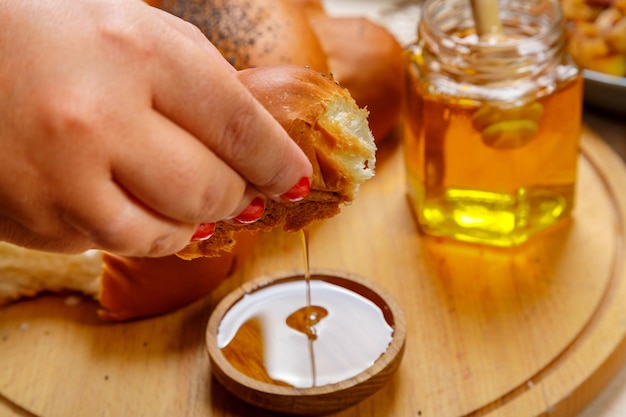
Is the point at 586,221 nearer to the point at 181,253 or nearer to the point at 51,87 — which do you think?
the point at 181,253

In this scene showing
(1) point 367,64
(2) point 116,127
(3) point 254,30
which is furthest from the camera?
(1) point 367,64

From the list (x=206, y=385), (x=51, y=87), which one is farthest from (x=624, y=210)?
(x=51, y=87)

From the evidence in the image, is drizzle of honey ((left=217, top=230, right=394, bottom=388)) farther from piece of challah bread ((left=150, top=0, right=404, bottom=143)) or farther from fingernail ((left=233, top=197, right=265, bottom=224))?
piece of challah bread ((left=150, top=0, right=404, bottom=143))

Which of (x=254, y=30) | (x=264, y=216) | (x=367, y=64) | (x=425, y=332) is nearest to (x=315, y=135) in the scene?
(x=264, y=216)

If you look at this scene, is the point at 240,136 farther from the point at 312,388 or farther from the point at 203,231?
the point at 312,388

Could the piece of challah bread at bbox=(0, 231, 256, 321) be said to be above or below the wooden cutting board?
above

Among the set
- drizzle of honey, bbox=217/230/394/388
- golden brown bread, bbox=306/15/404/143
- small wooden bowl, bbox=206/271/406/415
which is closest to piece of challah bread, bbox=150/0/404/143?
golden brown bread, bbox=306/15/404/143

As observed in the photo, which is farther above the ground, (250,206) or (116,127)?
(116,127)
